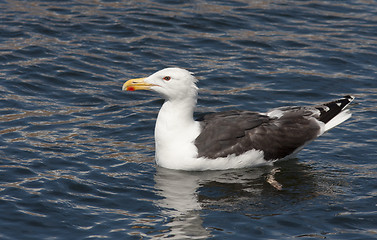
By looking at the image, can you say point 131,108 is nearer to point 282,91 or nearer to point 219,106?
point 219,106

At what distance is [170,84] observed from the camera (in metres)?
11.7

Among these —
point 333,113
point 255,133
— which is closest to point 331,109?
point 333,113

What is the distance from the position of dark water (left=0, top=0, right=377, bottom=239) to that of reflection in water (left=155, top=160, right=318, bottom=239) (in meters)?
0.03

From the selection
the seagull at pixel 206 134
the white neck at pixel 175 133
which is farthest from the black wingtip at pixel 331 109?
the white neck at pixel 175 133

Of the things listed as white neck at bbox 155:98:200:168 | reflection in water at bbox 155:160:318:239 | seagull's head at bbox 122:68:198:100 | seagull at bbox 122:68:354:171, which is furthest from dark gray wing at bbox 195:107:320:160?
seagull's head at bbox 122:68:198:100

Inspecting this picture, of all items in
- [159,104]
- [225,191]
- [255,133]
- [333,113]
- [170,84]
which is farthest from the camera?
[159,104]

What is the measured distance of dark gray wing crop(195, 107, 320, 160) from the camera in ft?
38.6

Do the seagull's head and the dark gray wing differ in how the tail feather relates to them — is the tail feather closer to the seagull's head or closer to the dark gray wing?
the dark gray wing

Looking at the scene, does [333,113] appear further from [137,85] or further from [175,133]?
[137,85]

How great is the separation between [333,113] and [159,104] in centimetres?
367

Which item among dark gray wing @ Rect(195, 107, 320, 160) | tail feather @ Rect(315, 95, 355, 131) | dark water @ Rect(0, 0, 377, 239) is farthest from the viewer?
tail feather @ Rect(315, 95, 355, 131)

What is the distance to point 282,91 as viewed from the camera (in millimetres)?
15258

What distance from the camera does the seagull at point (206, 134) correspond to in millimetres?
11688

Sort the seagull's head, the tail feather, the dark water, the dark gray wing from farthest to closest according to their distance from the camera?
the tail feather → the dark gray wing → the seagull's head → the dark water
